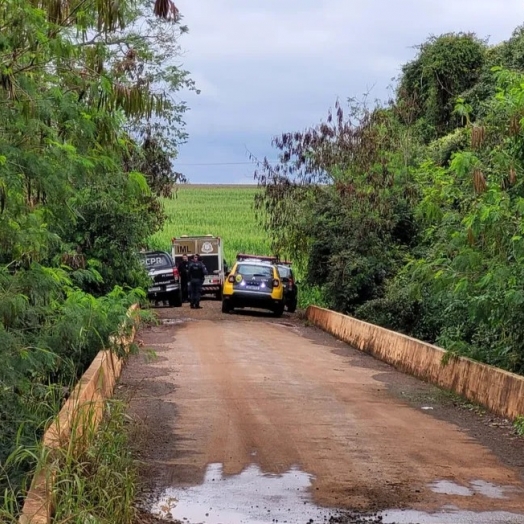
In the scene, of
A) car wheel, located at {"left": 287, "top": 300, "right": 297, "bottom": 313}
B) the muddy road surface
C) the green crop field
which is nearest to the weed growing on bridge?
the muddy road surface

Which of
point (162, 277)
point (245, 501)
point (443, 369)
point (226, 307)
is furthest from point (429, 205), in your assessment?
point (162, 277)

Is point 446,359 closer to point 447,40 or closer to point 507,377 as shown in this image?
point 507,377

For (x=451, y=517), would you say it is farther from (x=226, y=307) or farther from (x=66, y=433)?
(x=226, y=307)

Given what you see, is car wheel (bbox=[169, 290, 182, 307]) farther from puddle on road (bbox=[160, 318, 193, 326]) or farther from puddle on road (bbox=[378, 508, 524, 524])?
puddle on road (bbox=[378, 508, 524, 524])

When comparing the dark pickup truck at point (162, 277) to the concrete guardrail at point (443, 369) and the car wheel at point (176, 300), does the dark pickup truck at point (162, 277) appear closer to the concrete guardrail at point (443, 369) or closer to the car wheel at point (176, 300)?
the car wheel at point (176, 300)

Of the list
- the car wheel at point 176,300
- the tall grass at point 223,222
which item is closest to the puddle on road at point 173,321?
the tall grass at point 223,222

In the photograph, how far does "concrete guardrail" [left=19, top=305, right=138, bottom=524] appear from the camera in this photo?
6.79 meters

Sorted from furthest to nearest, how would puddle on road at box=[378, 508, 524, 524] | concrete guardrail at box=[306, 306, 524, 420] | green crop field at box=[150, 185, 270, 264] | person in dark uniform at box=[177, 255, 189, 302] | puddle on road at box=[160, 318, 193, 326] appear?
green crop field at box=[150, 185, 270, 264]
person in dark uniform at box=[177, 255, 189, 302]
puddle on road at box=[160, 318, 193, 326]
concrete guardrail at box=[306, 306, 524, 420]
puddle on road at box=[378, 508, 524, 524]

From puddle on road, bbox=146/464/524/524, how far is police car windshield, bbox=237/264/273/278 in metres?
23.6

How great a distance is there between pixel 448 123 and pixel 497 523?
32.2m

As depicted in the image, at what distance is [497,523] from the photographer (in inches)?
308

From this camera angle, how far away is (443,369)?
16656mm

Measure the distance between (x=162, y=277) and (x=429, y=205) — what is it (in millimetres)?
20054

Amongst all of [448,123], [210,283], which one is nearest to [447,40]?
[448,123]
